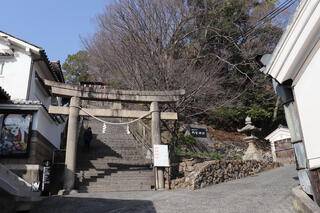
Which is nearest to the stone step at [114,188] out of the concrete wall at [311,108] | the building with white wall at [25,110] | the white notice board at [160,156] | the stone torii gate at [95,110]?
the stone torii gate at [95,110]

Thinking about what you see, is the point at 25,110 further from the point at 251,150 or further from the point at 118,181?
the point at 251,150

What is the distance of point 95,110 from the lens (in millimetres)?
12250

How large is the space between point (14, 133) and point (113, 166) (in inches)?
195

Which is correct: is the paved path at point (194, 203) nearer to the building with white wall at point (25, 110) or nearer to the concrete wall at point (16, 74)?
the building with white wall at point (25, 110)

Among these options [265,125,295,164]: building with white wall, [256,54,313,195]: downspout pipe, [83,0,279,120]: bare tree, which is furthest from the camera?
[265,125,295,164]: building with white wall

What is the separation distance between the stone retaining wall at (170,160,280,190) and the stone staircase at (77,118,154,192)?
1737 millimetres

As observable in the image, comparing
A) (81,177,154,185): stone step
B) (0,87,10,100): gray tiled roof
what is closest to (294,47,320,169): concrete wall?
(81,177,154,185): stone step

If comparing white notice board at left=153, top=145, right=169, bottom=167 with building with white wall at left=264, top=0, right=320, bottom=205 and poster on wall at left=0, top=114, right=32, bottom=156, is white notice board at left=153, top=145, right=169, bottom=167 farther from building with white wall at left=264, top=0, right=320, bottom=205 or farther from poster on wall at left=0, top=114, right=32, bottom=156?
building with white wall at left=264, top=0, right=320, bottom=205

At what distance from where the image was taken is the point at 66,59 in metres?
35.4

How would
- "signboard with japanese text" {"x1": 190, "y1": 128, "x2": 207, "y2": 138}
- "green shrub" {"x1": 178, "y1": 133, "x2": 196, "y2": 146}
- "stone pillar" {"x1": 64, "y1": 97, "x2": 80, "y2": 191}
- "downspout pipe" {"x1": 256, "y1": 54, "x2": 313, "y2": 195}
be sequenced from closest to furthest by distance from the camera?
"downspout pipe" {"x1": 256, "y1": 54, "x2": 313, "y2": 195} < "stone pillar" {"x1": 64, "y1": 97, "x2": 80, "y2": 191} < "green shrub" {"x1": 178, "y1": 133, "x2": 196, "y2": 146} < "signboard with japanese text" {"x1": 190, "y1": 128, "x2": 207, "y2": 138}

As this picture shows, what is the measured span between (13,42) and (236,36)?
1699 cm

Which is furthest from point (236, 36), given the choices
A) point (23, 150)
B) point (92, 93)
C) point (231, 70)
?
point (23, 150)

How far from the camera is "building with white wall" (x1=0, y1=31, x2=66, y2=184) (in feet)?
37.4

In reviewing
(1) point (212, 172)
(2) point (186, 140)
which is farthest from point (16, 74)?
(2) point (186, 140)
